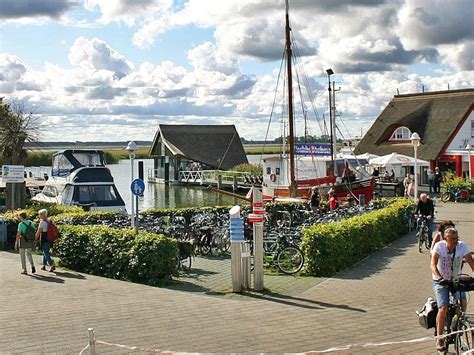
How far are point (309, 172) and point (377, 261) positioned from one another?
929 inches

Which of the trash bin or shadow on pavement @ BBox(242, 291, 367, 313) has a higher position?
the trash bin

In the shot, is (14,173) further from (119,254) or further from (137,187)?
(119,254)

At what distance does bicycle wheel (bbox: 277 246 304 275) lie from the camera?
551 inches

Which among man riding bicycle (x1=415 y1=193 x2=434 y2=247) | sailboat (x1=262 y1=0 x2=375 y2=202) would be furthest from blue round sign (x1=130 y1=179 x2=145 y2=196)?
sailboat (x1=262 y1=0 x2=375 y2=202)

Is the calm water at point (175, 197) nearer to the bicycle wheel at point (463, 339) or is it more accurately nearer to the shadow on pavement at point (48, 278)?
the shadow on pavement at point (48, 278)

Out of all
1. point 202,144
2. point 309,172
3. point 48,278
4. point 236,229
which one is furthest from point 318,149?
point 202,144

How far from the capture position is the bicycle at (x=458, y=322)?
733 centimetres

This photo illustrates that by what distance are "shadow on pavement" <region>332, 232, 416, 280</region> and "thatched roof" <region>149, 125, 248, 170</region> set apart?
157 feet

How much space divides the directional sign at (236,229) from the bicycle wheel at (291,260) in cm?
203

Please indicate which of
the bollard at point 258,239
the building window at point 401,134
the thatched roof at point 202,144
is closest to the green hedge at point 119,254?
the bollard at point 258,239

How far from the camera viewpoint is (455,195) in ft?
104

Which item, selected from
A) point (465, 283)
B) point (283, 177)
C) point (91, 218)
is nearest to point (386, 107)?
point (283, 177)

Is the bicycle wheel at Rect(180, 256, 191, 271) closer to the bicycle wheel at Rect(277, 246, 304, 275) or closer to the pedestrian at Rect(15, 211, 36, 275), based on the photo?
the bicycle wheel at Rect(277, 246, 304, 275)

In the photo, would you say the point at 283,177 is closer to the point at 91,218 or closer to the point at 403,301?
the point at 91,218
